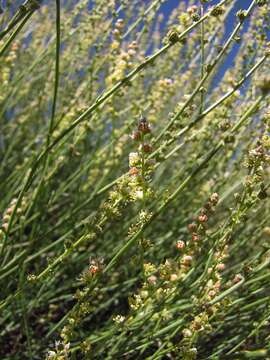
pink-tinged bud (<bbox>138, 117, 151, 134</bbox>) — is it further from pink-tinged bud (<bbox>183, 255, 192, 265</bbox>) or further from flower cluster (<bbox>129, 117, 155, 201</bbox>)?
pink-tinged bud (<bbox>183, 255, 192, 265</bbox>)

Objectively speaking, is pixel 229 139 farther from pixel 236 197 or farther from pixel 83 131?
pixel 83 131

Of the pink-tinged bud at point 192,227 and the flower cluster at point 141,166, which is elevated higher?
the flower cluster at point 141,166

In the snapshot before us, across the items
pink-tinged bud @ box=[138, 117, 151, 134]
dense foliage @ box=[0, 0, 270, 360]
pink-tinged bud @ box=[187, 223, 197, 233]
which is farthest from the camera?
pink-tinged bud @ box=[187, 223, 197, 233]

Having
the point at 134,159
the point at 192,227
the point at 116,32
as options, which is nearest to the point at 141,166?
the point at 134,159

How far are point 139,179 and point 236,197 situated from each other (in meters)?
0.31

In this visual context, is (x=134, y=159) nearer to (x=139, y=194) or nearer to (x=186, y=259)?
(x=139, y=194)

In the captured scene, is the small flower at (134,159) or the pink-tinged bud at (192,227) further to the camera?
the pink-tinged bud at (192,227)

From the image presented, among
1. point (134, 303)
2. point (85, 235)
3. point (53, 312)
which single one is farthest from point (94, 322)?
point (85, 235)

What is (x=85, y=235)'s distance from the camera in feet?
4.17

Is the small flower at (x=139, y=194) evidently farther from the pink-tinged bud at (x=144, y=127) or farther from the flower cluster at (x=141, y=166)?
the pink-tinged bud at (x=144, y=127)

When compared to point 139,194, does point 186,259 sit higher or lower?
lower

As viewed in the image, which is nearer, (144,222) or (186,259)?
(144,222)

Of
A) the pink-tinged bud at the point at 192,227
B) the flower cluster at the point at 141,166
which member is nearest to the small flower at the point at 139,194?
the flower cluster at the point at 141,166

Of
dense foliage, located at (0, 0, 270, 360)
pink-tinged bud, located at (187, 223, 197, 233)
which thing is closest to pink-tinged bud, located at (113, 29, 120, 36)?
dense foliage, located at (0, 0, 270, 360)
